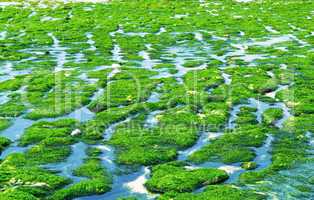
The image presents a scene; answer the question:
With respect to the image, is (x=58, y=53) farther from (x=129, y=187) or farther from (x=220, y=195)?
(x=220, y=195)

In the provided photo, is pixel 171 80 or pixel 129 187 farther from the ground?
pixel 129 187

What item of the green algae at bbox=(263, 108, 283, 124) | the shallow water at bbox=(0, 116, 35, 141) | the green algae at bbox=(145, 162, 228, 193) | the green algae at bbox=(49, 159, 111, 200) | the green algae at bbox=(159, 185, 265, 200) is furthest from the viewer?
the green algae at bbox=(263, 108, 283, 124)

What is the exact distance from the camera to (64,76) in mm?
33156

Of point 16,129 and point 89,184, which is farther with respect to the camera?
point 16,129

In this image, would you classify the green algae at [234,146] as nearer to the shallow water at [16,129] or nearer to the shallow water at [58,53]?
the shallow water at [16,129]

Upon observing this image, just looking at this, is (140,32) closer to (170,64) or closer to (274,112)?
(170,64)

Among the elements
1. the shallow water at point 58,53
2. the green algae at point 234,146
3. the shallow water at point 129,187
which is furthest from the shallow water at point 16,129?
the shallow water at point 58,53

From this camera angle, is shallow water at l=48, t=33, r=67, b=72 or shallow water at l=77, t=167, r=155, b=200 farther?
shallow water at l=48, t=33, r=67, b=72

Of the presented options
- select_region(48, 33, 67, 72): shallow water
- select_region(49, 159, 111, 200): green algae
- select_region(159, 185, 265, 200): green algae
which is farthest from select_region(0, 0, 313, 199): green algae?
select_region(48, 33, 67, 72): shallow water

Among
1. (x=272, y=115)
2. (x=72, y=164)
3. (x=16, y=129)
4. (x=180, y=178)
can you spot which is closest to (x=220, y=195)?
(x=180, y=178)

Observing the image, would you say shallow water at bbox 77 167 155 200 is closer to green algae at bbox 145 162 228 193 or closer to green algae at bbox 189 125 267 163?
green algae at bbox 145 162 228 193

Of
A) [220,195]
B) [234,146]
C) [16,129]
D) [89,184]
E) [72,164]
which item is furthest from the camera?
[16,129]

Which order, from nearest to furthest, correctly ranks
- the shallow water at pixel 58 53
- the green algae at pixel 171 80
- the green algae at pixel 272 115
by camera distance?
the green algae at pixel 171 80, the green algae at pixel 272 115, the shallow water at pixel 58 53

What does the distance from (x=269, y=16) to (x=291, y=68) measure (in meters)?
26.1
